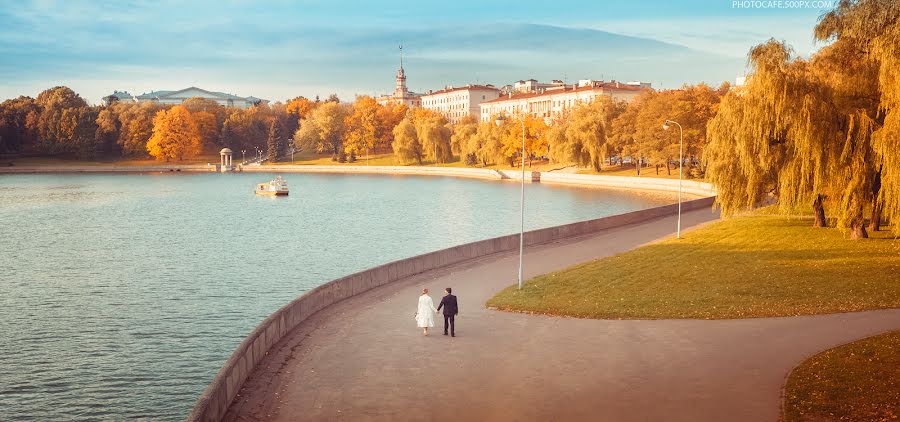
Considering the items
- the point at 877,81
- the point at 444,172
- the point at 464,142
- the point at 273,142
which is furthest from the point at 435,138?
the point at 877,81

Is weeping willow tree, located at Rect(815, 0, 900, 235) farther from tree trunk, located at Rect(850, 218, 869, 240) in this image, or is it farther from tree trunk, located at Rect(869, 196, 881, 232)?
tree trunk, located at Rect(850, 218, 869, 240)

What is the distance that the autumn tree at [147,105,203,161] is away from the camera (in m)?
166

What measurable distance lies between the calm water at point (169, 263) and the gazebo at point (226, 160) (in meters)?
55.7

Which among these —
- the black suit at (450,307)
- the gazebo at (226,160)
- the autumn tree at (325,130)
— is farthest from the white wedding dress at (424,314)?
the autumn tree at (325,130)

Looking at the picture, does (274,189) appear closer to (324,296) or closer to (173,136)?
(173,136)

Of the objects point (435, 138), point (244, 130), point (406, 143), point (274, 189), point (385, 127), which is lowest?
point (274, 189)

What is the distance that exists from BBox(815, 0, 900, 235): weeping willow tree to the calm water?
26.8 meters

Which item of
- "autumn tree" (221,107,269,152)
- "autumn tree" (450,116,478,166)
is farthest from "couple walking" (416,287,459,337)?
"autumn tree" (221,107,269,152)

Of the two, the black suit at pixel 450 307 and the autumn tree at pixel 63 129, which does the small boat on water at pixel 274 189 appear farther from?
the black suit at pixel 450 307

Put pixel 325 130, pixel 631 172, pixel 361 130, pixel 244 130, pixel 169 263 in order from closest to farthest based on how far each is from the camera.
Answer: pixel 169 263 → pixel 631 172 → pixel 325 130 → pixel 361 130 → pixel 244 130

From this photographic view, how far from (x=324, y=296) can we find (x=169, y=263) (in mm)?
23436

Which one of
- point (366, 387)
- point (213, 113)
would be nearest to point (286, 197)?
point (366, 387)

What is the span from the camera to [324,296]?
2730 centimetres

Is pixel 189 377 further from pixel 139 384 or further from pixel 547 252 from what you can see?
pixel 547 252
